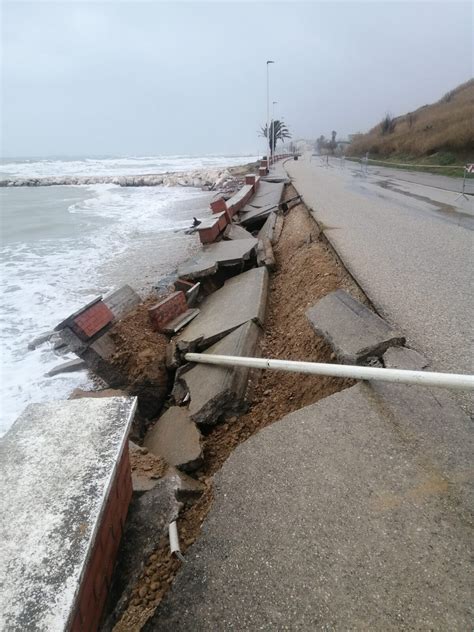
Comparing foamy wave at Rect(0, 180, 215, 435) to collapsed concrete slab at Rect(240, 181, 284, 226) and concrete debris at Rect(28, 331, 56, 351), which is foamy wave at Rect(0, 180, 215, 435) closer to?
concrete debris at Rect(28, 331, 56, 351)

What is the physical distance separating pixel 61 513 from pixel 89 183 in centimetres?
4900

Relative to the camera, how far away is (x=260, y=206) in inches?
394

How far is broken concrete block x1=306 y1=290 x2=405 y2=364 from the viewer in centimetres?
254

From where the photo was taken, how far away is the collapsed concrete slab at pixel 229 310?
151 inches

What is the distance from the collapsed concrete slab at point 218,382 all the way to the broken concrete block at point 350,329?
0.65 m

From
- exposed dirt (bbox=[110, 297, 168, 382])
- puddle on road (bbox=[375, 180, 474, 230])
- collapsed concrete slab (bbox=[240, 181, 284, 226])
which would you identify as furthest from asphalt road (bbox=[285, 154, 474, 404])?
exposed dirt (bbox=[110, 297, 168, 382])

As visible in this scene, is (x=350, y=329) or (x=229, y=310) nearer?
(x=350, y=329)

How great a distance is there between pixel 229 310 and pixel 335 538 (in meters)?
2.97

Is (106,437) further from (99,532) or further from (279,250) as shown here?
(279,250)

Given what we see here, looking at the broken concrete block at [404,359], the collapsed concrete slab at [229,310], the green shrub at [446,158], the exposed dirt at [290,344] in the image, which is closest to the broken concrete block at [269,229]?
the exposed dirt at [290,344]

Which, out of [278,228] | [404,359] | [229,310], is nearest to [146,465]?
[404,359]

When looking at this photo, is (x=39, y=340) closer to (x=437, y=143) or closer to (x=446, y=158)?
(x=446, y=158)

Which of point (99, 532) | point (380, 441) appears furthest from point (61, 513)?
point (380, 441)

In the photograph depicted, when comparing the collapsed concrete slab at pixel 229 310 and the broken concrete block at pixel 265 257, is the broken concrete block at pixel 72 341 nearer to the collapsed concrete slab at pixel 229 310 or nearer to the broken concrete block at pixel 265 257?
the collapsed concrete slab at pixel 229 310
